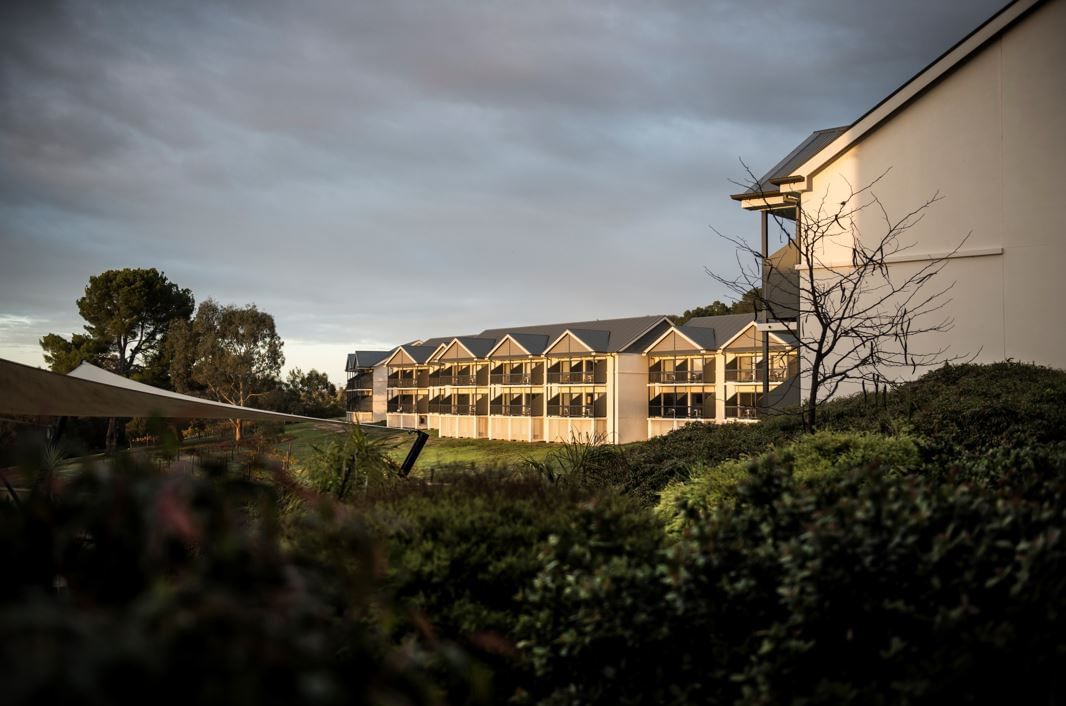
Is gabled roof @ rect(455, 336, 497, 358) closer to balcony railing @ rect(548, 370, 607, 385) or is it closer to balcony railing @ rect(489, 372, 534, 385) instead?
balcony railing @ rect(489, 372, 534, 385)

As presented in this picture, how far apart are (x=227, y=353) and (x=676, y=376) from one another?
96.6 feet

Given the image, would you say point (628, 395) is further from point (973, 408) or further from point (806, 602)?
point (806, 602)

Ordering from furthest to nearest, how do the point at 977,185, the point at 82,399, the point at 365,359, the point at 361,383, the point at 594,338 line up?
the point at 361,383 < the point at 365,359 < the point at 594,338 < the point at 977,185 < the point at 82,399

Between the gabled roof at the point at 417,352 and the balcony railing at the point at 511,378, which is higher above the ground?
the gabled roof at the point at 417,352

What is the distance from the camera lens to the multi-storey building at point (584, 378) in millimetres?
48656

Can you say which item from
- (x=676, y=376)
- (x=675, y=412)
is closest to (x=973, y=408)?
(x=676, y=376)

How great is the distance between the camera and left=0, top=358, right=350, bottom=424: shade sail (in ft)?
25.7

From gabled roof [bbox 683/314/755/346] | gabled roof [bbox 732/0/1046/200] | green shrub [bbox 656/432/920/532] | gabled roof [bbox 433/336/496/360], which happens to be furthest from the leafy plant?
gabled roof [bbox 433/336/496/360]

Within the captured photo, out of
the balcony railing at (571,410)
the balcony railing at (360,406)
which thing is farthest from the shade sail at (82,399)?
the balcony railing at (360,406)

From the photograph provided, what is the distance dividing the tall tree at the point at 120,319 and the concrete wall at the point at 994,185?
42.3 m

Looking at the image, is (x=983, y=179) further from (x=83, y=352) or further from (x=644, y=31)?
(x=83, y=352)

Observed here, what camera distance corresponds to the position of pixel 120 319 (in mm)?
48656

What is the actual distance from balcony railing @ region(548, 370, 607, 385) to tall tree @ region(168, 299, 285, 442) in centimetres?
1927

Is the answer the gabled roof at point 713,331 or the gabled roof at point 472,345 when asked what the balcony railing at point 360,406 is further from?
the gabled roof at point 713,331
